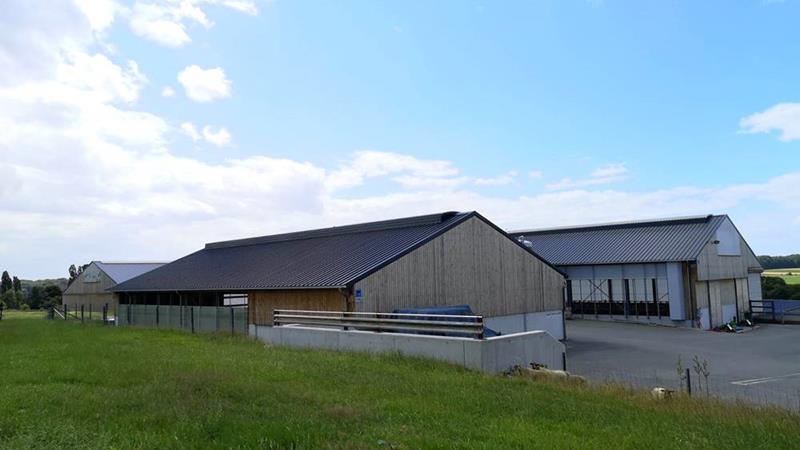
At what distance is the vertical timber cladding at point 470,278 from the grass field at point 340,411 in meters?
7.83

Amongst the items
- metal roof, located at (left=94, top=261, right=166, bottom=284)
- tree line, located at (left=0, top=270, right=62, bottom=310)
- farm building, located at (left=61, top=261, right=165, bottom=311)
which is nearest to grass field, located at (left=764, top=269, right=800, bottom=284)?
metal roof, located at (left=94, top=261, right=166, bottom=284)

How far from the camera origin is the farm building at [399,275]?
70.3 ft

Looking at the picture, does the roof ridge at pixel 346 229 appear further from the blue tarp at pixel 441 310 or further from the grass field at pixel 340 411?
the grass field at pixel 340 411

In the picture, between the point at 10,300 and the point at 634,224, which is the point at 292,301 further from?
the point at 10,300

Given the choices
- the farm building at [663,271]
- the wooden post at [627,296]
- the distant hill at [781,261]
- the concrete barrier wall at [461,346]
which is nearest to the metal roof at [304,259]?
the concrete barrier wall at [461,346]

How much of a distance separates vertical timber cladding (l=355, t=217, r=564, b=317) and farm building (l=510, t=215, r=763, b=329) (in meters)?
5.65

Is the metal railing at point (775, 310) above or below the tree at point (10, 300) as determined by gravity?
below

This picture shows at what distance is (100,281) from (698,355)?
57393mm

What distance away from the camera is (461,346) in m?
13.6

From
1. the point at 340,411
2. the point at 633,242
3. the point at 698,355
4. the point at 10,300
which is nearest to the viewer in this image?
the point at 340,411

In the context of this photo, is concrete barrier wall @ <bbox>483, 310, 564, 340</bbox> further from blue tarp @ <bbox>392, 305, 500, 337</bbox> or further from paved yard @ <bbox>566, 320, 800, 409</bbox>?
blue tarp @ <bbox>392, 305, 500, 337</bbox>

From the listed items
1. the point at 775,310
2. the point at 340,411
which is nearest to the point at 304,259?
the point at 340,411

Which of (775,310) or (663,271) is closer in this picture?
(663,271)

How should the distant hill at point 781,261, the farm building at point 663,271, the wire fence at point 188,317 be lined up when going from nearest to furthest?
the wire fence at point 188,317
the farm building at point 663,271
the distant hill at point 781,261
